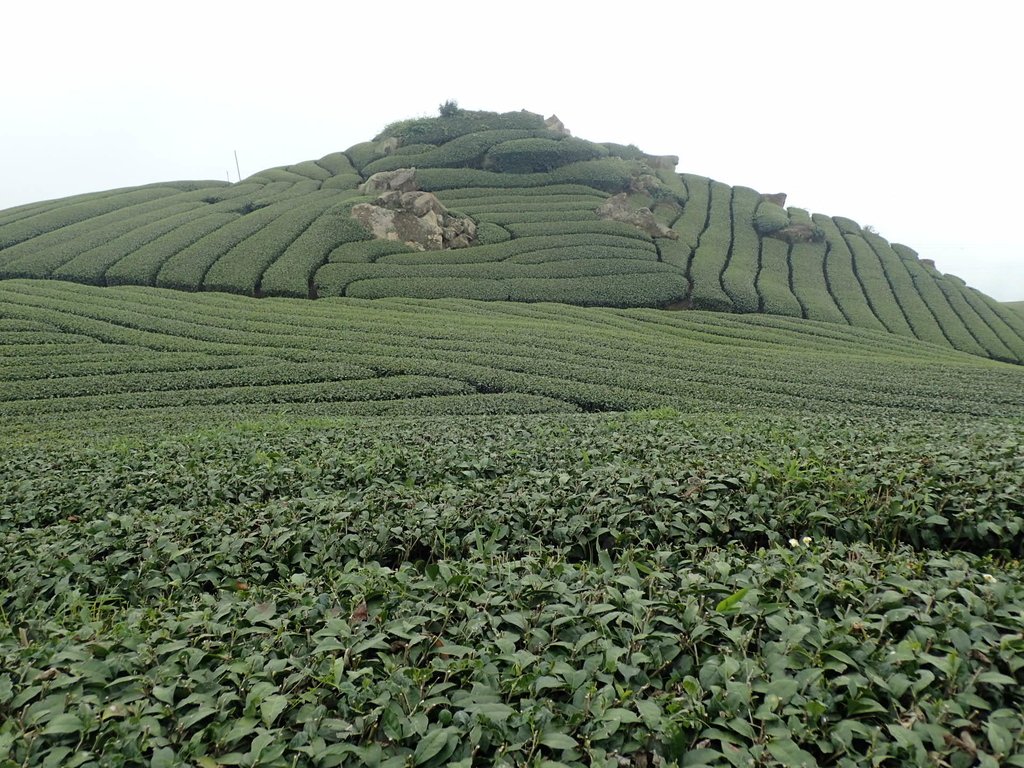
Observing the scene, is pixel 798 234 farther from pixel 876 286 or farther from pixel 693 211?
pixel 693 211

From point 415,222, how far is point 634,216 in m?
16.0

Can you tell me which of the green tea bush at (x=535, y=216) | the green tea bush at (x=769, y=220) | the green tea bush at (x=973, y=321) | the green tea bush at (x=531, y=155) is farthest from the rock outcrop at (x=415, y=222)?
the green tea bush at (x=973, y=321)

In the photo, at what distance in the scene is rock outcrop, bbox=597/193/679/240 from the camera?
43.8m

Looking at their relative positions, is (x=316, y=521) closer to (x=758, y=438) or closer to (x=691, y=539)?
(x=691, y=539)

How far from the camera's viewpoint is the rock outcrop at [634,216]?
43844mm

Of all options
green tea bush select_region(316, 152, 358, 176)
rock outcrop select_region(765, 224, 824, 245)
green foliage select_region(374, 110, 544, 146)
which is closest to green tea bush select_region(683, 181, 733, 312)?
rock outcrop select_region(765, 224, 824, 245)

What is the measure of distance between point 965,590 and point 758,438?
506 cm

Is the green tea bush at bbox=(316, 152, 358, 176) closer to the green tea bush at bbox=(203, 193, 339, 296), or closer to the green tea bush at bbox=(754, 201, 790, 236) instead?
the green tea bush at bbox=(203, 193, 339, 296)

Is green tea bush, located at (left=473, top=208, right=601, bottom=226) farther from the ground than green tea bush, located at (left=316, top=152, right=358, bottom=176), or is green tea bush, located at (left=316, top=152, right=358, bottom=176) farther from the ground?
green tea bush, located at (left=316, top=152, right=358, bottom=176)

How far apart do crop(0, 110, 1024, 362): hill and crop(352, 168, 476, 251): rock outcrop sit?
112mm

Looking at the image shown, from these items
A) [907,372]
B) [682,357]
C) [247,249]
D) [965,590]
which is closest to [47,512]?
[965,590]

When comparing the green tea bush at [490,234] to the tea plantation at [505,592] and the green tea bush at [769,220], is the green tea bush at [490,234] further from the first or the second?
the tea plantation at [505,592]

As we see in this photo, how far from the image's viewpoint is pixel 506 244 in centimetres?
4016

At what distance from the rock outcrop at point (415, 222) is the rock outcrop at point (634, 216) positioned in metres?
10.6
